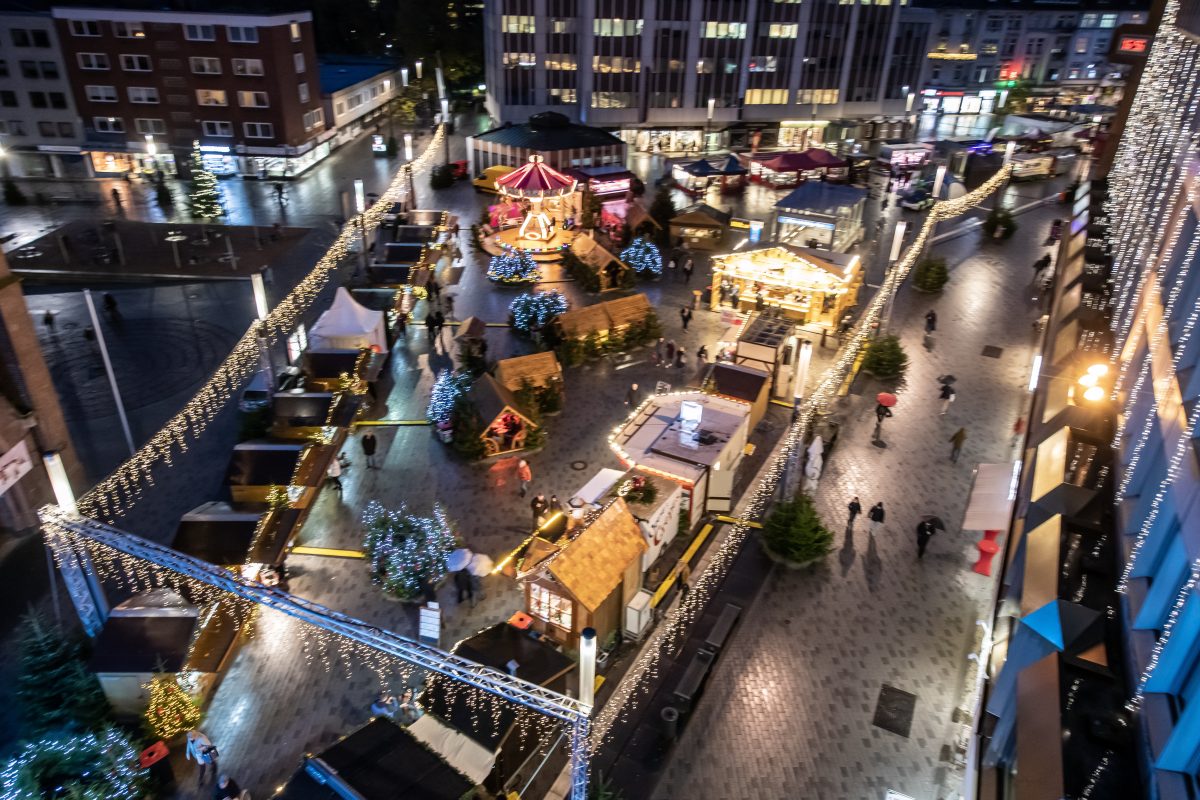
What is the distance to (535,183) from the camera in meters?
38.1

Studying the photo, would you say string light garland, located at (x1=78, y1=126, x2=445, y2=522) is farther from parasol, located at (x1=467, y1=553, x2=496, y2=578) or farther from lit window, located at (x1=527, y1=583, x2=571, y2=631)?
lit window, located at (x1=527, y1=583, x2=571, y2=631)

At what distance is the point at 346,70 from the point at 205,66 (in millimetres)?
18963

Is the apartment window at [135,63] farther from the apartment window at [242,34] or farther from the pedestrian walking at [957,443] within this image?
the pedestrian walking at [957,443]

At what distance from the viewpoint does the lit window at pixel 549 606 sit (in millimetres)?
15477

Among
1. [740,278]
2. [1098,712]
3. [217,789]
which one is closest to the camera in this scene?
[1098,712]

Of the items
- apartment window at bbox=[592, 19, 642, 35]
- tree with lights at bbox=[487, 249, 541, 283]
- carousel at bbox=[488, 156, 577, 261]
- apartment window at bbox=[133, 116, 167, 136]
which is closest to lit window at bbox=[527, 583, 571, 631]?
tree with lights at bbox=[487, 249, 541, 283]

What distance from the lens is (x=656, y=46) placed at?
56656 mm

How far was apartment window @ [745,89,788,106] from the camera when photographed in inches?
2363

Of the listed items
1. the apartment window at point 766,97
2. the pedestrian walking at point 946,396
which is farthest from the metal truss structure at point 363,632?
the apartment window at point 766,97

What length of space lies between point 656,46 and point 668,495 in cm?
4801

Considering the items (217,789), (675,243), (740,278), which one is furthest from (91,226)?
(217,789)

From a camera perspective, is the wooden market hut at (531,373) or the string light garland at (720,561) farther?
the wooden market hut at (531,373)

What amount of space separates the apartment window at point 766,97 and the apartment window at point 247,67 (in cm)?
3501

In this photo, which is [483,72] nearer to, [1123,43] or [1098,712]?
[1123,43]
